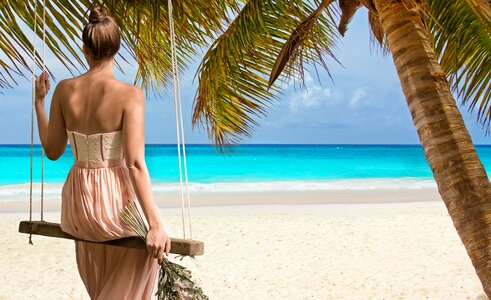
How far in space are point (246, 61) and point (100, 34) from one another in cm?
356

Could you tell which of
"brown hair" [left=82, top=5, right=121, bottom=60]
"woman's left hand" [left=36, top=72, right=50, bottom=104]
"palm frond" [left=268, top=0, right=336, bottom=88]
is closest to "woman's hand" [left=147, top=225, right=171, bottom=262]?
"brown hair" [left=82, top=5, right=121, bottom=60]

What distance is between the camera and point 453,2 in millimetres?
4047

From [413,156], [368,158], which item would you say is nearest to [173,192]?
[368,158]

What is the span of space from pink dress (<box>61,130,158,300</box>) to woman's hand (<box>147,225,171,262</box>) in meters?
0.10

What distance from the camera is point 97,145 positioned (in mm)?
2029

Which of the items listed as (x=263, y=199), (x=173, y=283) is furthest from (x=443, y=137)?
(x=263, y=199)

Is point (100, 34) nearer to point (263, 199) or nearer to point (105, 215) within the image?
point (105, 215)

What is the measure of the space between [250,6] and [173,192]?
17.6 metres

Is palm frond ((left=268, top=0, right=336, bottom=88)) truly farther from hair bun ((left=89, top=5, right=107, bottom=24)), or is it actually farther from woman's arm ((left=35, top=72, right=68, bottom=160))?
hair bun ((left=89, top=5, right=107, bottom=24))

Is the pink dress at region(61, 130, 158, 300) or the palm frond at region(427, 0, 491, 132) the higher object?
the palm frond at region(427, 0, 491, 132)

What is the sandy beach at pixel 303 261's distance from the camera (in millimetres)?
6359

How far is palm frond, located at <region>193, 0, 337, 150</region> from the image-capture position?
491cm

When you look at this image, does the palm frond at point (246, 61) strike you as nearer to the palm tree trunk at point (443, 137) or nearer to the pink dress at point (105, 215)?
the palm tree trunk at point (443, 137)

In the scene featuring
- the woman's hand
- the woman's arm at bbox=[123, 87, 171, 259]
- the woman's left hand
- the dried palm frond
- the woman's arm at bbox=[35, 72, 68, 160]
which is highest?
the woman's left hand
